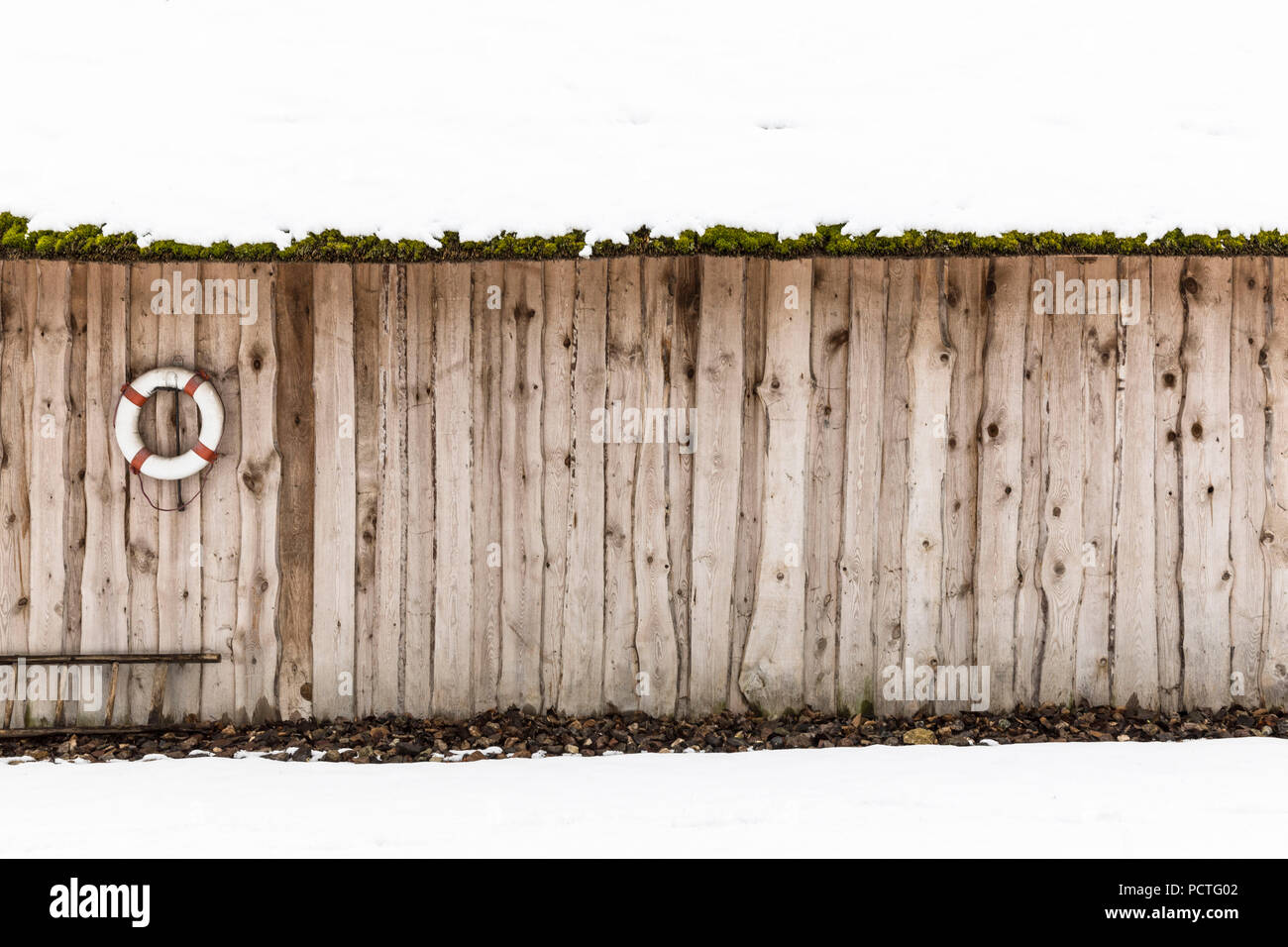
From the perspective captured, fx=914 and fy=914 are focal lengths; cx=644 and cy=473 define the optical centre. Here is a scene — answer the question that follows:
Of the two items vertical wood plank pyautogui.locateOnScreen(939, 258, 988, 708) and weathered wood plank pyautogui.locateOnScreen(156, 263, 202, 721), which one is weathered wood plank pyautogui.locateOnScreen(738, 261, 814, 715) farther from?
weathered wood plank pyautogui.locateOnScreen(156, 263, 202, 721)

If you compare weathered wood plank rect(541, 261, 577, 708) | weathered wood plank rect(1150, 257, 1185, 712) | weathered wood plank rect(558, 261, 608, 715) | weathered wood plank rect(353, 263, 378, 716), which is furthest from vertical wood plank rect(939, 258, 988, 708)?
weathered wood plank rect(353, 263, 378, 716)

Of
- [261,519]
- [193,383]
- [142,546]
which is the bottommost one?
[142,546]

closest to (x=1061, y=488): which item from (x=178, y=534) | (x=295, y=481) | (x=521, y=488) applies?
(x=521, y=488)

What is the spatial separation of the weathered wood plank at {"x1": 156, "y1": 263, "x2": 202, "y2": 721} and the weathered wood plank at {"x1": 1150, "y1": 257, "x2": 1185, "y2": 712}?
4719mm

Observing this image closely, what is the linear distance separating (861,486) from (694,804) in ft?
5.75

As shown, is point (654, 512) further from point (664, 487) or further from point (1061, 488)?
point (1061, 488)

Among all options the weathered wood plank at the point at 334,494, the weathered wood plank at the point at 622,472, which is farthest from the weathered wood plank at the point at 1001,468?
the weathered wood plank at the point at 334,494

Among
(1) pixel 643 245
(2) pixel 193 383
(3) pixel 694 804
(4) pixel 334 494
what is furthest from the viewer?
(4) pixel 334 494

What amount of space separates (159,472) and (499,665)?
1.89m

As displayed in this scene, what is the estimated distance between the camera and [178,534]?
4543mm

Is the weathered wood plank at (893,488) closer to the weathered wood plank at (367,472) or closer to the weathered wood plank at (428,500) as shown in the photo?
the weathered wood plank at (428,500)

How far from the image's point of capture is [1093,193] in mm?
4125

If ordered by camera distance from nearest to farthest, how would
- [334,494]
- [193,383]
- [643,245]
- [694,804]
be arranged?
[694,804], [643,245], [193,383], [334,494]

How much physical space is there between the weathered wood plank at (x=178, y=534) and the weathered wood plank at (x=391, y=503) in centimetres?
91
